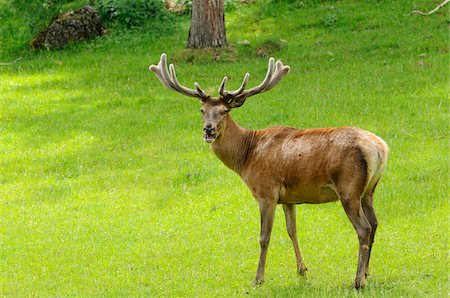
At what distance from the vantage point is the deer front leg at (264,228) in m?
9.88

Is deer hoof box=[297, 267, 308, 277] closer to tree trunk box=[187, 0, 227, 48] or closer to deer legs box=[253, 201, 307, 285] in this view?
deer legs box=[253, 201, 307, 285]

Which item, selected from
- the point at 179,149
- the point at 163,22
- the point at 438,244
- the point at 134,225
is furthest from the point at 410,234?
the point at 163,22

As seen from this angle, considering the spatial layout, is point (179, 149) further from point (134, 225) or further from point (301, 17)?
point (301, 17)

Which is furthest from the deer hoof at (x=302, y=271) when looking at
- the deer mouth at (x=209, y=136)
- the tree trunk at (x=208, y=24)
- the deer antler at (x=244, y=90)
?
the tree trunk at (x=208, y=24)

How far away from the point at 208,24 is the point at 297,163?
1210 centimetres

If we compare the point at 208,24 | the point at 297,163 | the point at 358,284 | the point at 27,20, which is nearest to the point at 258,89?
the point at 297,163

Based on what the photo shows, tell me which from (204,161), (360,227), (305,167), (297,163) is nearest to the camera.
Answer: (360,227)

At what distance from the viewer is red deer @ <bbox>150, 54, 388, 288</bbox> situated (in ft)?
30.1

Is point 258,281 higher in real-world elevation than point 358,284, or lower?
lower

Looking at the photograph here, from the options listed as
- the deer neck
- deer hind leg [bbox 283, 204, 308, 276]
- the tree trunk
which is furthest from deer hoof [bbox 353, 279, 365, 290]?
the tree trunk

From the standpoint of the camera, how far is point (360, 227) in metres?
9.27

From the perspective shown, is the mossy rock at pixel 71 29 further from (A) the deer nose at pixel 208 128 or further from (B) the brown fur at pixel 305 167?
(A) the deer nose at pixel 208 128

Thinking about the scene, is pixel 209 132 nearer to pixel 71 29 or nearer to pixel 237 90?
pixel 237 90

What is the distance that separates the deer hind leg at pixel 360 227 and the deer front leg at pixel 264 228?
0.96 metres
